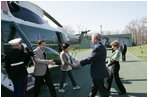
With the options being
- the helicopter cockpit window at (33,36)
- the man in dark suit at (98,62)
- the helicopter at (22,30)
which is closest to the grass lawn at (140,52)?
the helicopter at (22,30)

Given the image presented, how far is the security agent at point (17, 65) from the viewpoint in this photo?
9.75 feet

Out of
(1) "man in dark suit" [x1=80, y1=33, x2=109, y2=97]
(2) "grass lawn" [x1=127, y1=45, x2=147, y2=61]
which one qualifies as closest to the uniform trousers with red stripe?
(1) "man in dark suit" [x1=80, y1=33, x2=109, y2=97]

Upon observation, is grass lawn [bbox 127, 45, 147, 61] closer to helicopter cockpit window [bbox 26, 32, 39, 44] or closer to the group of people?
helicopter cockpit window [bbox 26, 32, 39, 44]

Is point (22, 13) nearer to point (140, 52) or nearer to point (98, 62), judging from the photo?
point (98, 62)

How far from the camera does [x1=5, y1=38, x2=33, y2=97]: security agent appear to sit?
117 inches

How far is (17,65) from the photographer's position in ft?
9.86

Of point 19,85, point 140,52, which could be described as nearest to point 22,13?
point 19,85

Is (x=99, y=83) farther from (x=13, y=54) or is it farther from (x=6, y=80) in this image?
(x=6, y=80)

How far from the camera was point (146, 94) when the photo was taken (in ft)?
13.2

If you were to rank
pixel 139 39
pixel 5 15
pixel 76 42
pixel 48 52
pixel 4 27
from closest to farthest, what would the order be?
pixel 4 27 < pixel 5 15 < pixel 48 52 < pixel 76 42 < pixel 139 39

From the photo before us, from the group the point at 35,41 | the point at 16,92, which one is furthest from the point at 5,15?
the point at 16,92

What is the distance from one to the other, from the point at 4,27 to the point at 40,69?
76.3 inches

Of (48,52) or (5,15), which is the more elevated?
(5,15)

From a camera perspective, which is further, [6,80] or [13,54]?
[6,80]
